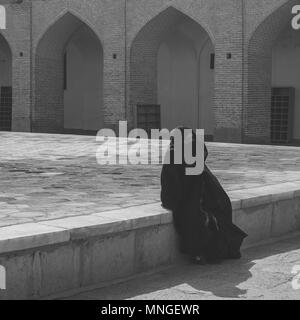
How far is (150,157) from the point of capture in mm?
11000

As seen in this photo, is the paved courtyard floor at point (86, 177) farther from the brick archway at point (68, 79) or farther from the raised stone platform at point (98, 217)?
the brick archway at point (68, 79)

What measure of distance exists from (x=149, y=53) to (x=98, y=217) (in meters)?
14.3

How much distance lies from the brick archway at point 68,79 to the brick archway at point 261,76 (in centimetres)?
609

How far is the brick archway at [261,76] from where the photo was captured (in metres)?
16.0

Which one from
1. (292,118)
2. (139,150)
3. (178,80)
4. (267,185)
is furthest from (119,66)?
(267,185)

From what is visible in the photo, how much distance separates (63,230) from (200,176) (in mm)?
1468

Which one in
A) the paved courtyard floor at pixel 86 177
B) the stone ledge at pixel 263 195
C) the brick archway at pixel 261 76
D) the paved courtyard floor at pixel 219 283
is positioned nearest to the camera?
the paved courtyard floor at pixel 219 283

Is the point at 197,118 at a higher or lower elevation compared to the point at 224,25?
lower

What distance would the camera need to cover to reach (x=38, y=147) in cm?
1345

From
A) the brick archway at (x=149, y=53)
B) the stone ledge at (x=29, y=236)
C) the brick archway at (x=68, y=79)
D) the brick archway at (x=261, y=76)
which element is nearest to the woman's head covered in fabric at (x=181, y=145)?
the stone ledge at (x=29, y=236)

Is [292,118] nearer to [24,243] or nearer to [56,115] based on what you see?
[56,115]

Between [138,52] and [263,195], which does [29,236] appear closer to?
[263,195]

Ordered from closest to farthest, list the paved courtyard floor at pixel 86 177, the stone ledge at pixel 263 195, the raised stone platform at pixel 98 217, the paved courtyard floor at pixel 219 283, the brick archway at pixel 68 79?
the raised stone platform at pixel 98 217, the paved courtyard floor at pixel 219 283, the paved courtyard floor at pixel 86 177, the stone ledge at pixel 263 195, the brick archway at pixel 68 79

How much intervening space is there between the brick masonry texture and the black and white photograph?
0.04 meters
